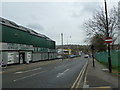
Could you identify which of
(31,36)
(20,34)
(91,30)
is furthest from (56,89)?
(31,36)

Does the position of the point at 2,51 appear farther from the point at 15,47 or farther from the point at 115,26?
the point at 115,26

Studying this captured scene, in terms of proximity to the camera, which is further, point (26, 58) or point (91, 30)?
point (26, 58)

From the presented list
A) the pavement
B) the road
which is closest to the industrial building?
the road

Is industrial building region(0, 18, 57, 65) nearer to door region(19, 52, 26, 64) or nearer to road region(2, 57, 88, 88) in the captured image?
door region(19, 52, 26, 64)

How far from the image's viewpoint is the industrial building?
3167 cm

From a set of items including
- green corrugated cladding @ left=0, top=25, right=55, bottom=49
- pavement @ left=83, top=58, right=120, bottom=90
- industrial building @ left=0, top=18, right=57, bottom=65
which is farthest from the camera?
green corrugated cladding @ left=0, top=25, right=55, bottom=49

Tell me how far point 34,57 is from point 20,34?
395 inches

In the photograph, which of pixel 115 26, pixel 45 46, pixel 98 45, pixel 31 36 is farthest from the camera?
pixel 45 46

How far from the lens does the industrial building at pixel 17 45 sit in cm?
3167

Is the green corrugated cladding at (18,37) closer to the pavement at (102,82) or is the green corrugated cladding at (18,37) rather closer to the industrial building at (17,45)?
the industrial building at (17,45)

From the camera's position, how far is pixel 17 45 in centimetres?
3650

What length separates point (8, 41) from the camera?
3328 cm

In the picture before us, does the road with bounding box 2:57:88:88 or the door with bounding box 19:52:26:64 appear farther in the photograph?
the door with bounding box 19:52:26:64

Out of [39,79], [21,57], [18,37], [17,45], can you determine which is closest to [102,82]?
[39,79]
